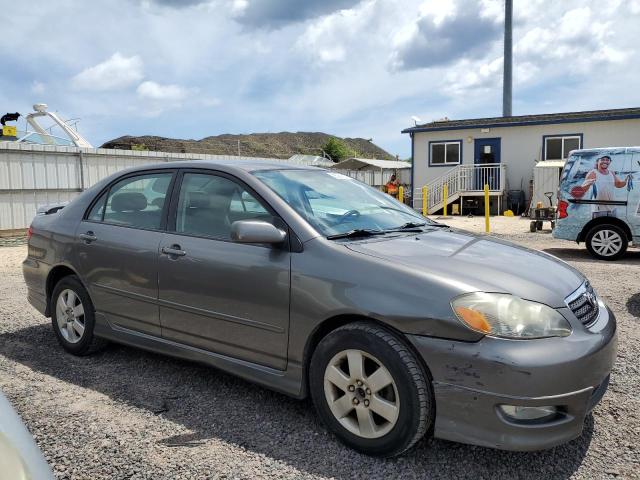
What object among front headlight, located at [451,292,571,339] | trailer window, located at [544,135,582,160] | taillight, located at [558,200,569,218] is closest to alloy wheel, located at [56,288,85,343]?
front headlight, located at [451,292,571,339]

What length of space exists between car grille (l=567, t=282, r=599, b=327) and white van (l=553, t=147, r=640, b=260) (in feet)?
22.9

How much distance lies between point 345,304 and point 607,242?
8241mm

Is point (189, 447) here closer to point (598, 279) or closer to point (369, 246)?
point (369, 246)

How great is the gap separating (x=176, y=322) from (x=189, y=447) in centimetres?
91

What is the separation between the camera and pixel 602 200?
9.32 metres

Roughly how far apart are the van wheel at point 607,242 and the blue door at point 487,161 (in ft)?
39.4

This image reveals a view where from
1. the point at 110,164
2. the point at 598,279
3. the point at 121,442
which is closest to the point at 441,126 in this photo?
the point at 110,164

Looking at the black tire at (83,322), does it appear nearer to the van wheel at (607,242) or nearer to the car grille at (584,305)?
the car grille at (584,305)

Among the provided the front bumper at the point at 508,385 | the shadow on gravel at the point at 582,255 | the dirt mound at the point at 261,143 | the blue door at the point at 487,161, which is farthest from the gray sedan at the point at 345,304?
the dirt mound at the point at 261,143

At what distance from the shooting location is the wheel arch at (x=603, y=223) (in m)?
9.31

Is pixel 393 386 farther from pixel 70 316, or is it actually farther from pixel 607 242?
pixel 607 242

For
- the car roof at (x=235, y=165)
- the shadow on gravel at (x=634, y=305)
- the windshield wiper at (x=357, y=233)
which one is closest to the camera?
the windshield wiper at (x=357, y=233)

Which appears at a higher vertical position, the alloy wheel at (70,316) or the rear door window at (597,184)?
the rear door window at (597,184)

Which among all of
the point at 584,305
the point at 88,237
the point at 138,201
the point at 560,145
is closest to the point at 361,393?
the point at 584,305
